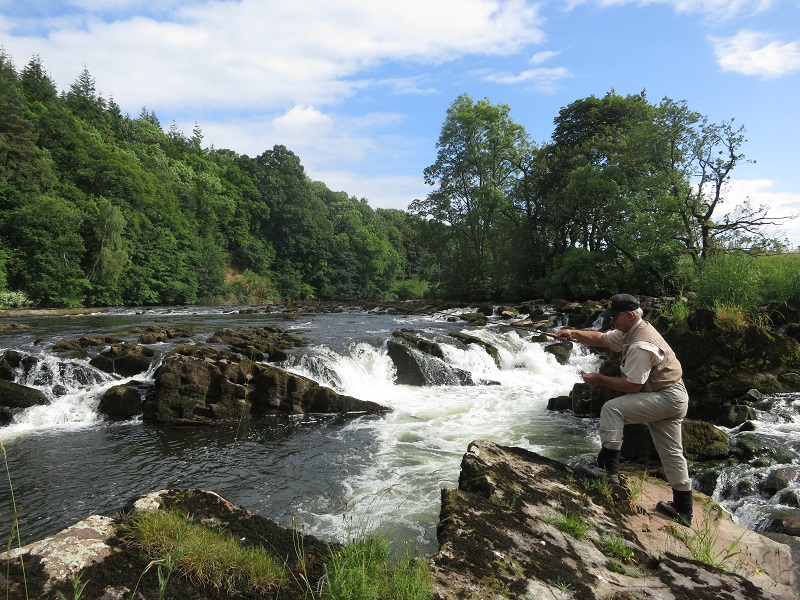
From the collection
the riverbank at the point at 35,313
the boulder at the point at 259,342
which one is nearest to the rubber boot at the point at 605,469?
the boulder at the point at 259,342

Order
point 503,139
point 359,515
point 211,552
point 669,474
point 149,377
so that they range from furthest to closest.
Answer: point 503,139 < point 149,377 < point 359,515 < point 669,474 < point 211,552

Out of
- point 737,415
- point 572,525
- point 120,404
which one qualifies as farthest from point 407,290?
point 572,525

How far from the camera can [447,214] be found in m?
40.9

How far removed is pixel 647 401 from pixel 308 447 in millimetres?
6572

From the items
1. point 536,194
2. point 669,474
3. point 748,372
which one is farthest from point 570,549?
point 536,194

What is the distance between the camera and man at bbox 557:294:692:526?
4289 millimetres

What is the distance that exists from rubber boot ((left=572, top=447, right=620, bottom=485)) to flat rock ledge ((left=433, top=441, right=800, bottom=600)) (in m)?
0.13

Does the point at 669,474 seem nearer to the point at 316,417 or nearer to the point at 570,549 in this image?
the point at 570,549

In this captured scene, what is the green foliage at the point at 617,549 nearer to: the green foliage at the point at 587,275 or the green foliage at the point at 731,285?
the green foliage at the point at 731,285

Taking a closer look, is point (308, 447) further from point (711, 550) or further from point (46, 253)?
point (46, 253)

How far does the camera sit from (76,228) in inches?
1326

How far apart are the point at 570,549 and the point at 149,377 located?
12207mm

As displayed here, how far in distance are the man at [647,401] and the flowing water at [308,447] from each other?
204cm

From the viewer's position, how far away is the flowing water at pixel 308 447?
6246mm
